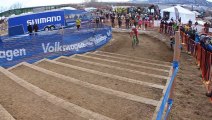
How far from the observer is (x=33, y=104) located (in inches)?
254

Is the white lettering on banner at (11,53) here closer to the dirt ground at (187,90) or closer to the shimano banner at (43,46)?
the shimano banner at (43,46)

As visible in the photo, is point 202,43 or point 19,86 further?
point 202,43

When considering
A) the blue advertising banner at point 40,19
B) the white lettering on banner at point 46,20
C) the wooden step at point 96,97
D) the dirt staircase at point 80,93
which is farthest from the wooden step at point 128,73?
the white lettering on banner at point 46,20

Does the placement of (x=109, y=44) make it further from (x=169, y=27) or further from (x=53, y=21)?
(x=53, y=21)

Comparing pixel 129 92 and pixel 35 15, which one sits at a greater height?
pixel 35 15

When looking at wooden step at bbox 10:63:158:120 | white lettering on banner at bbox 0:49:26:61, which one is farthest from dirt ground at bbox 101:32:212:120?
white lettering on banner at bbox 0:49:26:61

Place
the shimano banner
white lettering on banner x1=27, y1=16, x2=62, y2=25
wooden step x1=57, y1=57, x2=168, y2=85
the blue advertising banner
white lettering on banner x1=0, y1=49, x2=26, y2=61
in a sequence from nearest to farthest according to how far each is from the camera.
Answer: wooden step x1=57, y1=57, x2=168, y2=85 → white lettering on banner x1=0, y1=49, x2=26, y2=61 → the shimano banner → the blue advertising banner → white lettering on banner x1=27, y1=16, x2=62, y2=25

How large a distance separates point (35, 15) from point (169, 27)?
14461 mm

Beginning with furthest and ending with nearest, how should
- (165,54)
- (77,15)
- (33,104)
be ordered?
(77,15)
(165,54)
(33,104)

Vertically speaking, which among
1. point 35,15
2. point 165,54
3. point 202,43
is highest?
point 35,15

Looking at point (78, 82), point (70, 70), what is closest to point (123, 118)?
point (78, 82)

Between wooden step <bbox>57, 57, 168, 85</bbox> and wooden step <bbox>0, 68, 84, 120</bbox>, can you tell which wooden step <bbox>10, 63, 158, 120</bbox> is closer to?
wooden step <bbox>0, 68, 84, 120</bbox>

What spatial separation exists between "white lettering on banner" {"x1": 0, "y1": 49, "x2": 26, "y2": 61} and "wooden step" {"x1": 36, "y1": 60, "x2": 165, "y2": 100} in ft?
7.79

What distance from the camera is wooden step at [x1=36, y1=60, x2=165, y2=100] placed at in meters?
7.74
